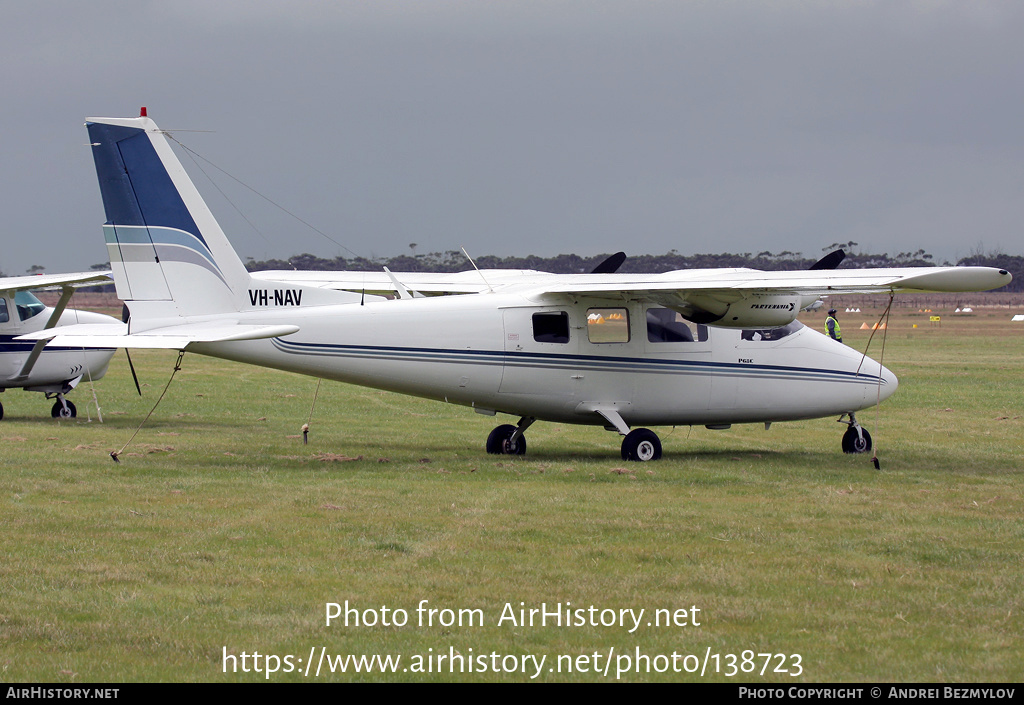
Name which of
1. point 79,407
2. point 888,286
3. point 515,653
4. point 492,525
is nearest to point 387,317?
point 492,525

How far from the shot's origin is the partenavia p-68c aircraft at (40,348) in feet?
67.5

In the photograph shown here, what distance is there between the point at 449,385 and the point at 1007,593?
27.5 ft

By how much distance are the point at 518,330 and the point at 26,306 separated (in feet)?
39.3

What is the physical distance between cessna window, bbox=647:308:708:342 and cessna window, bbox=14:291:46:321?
519 inches

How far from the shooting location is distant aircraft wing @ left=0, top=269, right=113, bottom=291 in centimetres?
2020

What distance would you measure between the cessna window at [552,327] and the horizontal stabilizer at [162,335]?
3536 mm

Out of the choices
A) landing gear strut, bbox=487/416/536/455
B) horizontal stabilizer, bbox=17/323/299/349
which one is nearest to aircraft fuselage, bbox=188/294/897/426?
horizontal stabilizer, bbox=17/323/299/349

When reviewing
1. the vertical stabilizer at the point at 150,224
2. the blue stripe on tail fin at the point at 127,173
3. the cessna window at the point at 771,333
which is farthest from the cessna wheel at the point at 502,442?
the blue stripe on tail fin at the point at 127,173

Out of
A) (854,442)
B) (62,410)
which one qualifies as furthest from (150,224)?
(854,442)

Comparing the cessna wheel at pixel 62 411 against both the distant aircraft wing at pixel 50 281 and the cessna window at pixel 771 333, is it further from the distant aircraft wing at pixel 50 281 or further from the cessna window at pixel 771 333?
the cessna window at pixel 771 333

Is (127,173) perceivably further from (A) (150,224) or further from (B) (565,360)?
(B) (565,360)

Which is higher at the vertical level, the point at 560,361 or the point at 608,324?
the point at 608,324

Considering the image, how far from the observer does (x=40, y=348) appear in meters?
20.7
